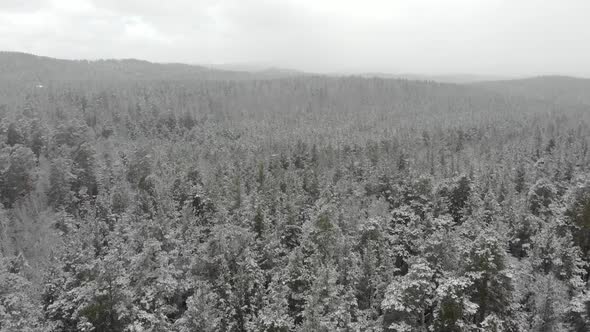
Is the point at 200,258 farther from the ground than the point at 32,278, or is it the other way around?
the point at 200,258

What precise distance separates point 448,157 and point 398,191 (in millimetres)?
53594

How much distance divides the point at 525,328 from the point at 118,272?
35.7m

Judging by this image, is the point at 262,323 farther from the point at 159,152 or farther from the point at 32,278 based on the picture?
the point at 159,152

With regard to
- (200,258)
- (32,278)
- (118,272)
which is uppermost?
(118,272)

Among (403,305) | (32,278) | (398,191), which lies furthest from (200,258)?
(398,191)

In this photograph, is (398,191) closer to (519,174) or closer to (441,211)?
(441,211)

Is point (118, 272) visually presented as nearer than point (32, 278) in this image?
Yes

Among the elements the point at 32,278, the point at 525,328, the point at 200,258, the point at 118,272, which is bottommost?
the point at 32,278

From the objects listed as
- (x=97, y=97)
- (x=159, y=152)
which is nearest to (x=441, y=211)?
(x=159, y=152)

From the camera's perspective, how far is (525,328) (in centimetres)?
3738

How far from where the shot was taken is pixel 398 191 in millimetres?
72750

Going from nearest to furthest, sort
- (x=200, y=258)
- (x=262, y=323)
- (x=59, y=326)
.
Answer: (x=262, y=323) < (x=59, y=326) < (x=200, y=258)

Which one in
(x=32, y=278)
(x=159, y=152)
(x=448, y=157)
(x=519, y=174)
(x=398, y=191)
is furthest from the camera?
(x=448, y=157)

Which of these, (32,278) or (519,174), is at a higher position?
(519,174)
